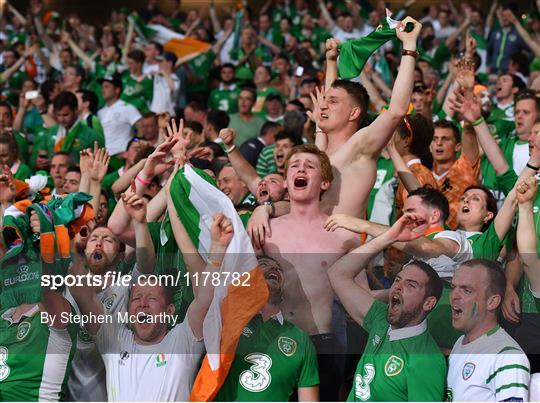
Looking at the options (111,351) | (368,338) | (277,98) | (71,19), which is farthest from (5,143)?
(71,19)

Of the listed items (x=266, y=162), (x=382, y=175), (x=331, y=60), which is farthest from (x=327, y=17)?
(x=331, y=60)

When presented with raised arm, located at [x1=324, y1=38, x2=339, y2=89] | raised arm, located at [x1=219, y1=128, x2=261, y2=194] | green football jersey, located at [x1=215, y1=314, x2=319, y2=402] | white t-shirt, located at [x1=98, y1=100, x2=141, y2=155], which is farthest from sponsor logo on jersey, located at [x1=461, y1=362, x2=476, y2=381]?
white t-shirt, located at [x1=98, y1=100, x2=141, y2=155]

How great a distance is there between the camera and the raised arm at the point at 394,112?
641cm

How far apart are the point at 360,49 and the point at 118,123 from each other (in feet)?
19.0

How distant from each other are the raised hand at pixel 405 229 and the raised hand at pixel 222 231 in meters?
0.83

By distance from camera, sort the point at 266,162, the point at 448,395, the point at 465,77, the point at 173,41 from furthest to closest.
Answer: the point at 173,41, the point at 266,162, the point at 465,77, the point at 448,395

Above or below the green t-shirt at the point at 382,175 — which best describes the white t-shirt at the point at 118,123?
below

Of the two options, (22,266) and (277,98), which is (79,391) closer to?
(22,266)

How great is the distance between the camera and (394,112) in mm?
6414

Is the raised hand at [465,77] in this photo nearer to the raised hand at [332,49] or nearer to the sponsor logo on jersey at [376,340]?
the raised hand at [332,49]

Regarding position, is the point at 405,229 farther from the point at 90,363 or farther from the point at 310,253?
the point at 90,363

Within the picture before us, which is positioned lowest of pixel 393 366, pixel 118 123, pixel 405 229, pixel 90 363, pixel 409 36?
pixel 118 123

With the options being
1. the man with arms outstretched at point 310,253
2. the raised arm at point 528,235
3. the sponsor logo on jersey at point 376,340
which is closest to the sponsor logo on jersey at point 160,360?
the man with arms outstretched at point 310,253

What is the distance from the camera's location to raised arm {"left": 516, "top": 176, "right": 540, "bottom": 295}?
19.4 ft
